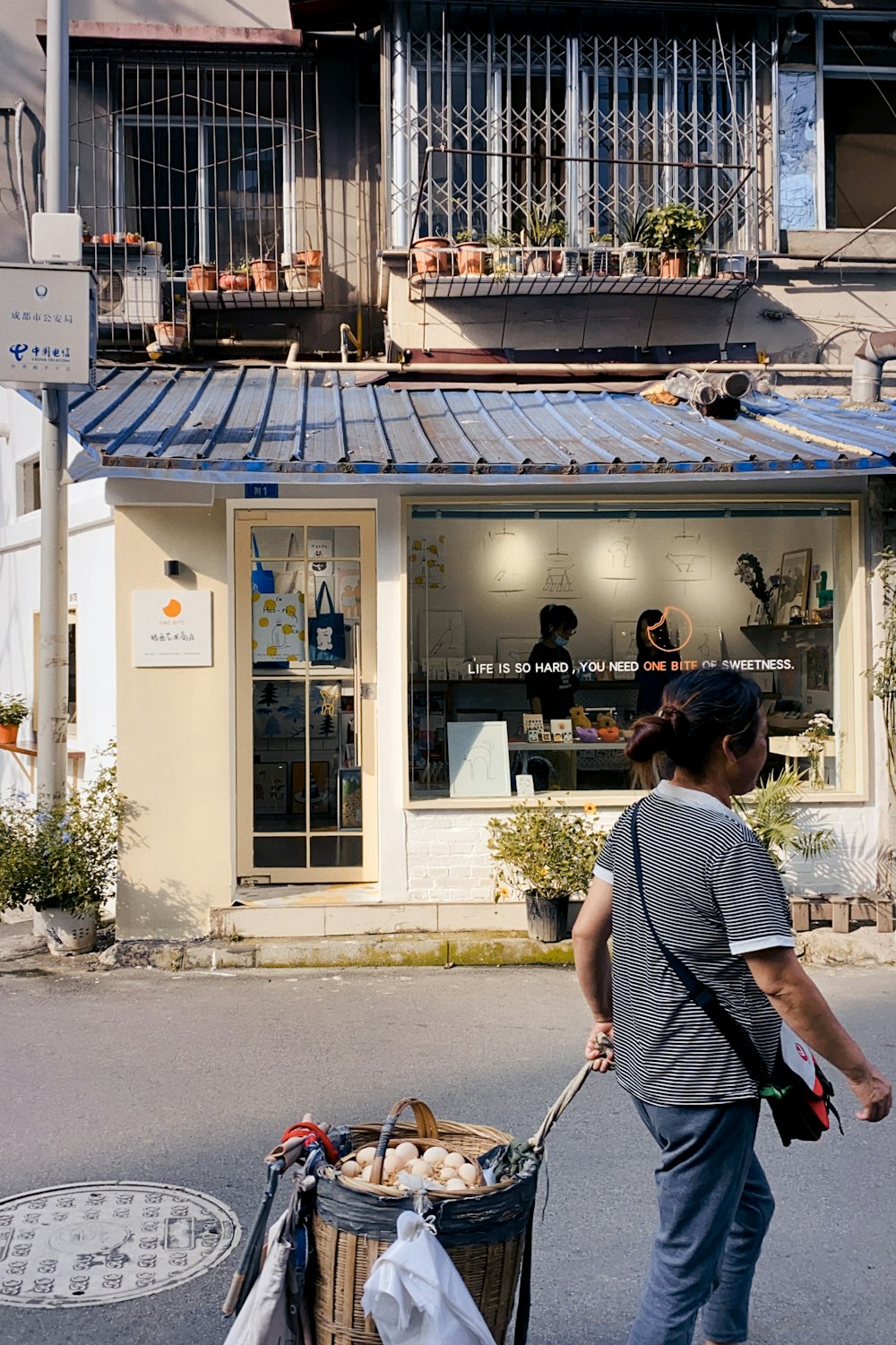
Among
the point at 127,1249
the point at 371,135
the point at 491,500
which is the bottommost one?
the point at 127,1249

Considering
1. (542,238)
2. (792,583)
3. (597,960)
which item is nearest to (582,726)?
(792,583)

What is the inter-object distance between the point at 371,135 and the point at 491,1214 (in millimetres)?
10399

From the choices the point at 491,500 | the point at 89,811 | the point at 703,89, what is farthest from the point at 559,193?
the point at 89,811

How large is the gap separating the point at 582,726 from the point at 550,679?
16.3 inches

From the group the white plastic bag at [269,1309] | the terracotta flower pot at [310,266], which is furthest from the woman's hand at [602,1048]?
the terracotta flower pot at [310,266]

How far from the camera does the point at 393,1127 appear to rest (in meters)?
3.35

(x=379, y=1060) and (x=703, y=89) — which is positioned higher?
(x=703, y=89)

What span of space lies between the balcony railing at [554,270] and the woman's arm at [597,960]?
7.99 meters

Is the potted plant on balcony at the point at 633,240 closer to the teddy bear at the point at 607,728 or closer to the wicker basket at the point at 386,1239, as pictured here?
the teddy bear at the point at 607,728

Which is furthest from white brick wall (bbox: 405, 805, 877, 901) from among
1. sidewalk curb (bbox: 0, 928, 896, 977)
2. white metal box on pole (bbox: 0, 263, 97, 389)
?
white metal box on pole (bbox: 0, 263, 97, 389)

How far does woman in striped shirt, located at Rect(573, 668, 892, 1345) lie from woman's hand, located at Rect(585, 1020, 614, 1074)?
13 cm

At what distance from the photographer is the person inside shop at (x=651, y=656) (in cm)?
964

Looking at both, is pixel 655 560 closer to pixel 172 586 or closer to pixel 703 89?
pixel 172 586

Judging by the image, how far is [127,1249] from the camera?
14.6 feet
